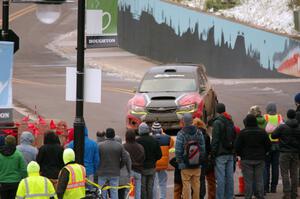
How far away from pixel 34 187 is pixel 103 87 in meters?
21.9

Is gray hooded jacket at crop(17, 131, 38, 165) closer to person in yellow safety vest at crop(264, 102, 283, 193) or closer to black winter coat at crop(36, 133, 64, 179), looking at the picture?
black winter coat at crop(36, 133, 64, 179)

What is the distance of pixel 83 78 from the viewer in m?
A: 14.2

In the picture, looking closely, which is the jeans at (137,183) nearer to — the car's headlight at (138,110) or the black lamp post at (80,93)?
the black lamp post at (80,93)

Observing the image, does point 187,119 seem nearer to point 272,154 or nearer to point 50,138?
point 50,138

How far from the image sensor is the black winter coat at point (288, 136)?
17.0 metres

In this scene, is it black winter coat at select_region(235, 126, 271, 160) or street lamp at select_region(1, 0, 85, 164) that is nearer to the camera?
street lamp at select_region(1, 0, 85, 164)

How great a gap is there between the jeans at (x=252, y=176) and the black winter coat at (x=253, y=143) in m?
0.13

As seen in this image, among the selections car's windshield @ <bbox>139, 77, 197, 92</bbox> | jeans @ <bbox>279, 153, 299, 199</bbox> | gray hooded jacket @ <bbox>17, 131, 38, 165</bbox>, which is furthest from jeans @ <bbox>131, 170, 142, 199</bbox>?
car's windshield @ <bbox>139, 77, 197, 92</bbox>

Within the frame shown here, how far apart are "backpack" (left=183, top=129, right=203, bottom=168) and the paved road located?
245 cm

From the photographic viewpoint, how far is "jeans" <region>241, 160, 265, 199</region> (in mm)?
16700

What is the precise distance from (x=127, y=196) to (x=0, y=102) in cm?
282

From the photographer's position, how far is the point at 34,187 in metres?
12.5

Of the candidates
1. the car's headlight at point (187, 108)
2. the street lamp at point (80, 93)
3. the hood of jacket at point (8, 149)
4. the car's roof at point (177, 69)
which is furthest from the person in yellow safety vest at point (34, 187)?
the car's roof at point (177, 69)

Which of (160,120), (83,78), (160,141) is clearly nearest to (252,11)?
(160,120)
